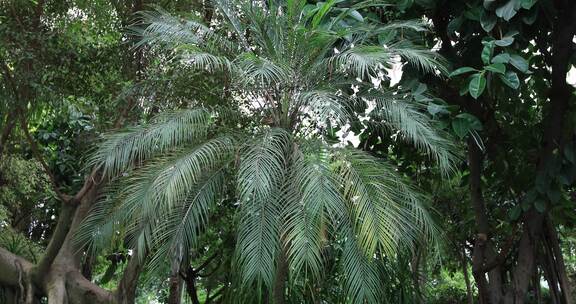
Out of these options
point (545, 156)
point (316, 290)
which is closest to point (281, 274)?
point (316, 290)

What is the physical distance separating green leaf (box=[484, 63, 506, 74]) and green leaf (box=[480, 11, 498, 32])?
0.44 meters

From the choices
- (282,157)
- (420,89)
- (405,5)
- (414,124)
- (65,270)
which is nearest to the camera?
(282,157)

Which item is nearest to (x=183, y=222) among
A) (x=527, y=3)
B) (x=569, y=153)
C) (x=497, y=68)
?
(x=497, y=68)

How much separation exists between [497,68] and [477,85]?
17cm

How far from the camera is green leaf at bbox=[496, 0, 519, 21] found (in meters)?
4.68

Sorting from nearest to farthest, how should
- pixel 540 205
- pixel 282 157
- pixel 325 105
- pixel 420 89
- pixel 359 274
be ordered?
pixel 359 274
pixel 325 105
pixel 282 157
pixel 420 89
pixel 540 205

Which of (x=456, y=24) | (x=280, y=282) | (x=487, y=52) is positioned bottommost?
(x=280, y=282)

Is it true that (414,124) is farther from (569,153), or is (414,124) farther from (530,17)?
(569,153)

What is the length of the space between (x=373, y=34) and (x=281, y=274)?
74.9 inches

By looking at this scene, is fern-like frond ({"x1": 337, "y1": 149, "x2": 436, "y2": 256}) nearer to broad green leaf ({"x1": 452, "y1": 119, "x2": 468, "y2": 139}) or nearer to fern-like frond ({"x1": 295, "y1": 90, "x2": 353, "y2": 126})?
fern-like frond ({"x1": 295, "y1": 90, "x2": 353, "y2": 126})

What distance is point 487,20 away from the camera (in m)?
4.91

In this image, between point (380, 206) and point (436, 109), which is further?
point (436, 109)

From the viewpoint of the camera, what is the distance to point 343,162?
14.4 feet

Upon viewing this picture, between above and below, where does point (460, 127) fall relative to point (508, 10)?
Result: below
